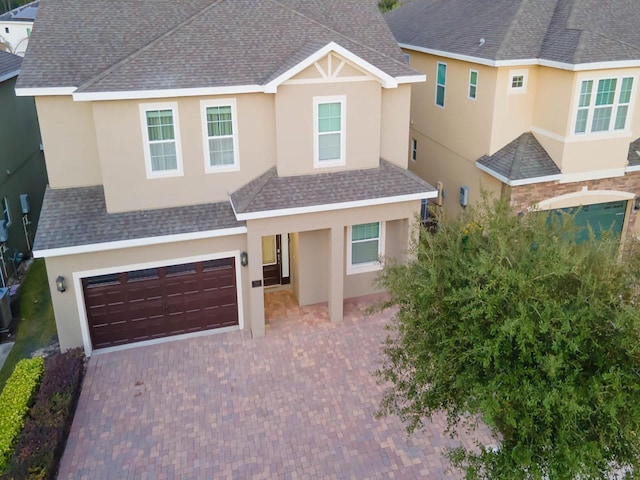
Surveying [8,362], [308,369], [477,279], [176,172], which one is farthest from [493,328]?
[8,362]

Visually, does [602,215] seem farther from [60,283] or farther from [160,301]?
[60,283]

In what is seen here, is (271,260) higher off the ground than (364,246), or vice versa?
(364,246)

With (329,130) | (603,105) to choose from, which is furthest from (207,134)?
(603,105)

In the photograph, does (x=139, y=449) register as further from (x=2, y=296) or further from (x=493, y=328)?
(x=493, y=328)

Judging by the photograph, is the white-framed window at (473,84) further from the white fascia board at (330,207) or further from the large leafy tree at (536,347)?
the large leafy tree at (536,347)

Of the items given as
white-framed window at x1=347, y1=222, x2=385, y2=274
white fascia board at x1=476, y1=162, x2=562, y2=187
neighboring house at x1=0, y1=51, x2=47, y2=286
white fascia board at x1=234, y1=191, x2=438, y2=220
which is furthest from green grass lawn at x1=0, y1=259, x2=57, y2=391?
white fascia board at x1=476, y1=162, x2=562, y2=187

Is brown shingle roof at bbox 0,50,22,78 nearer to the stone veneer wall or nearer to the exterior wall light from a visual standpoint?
the exterior wall light
